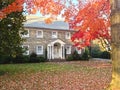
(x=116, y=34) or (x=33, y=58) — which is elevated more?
(x=116, y=34)

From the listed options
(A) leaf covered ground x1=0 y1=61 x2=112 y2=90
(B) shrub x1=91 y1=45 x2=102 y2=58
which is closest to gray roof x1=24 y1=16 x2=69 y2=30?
(B) shrub x1=91 y1=45 x2=102 y2=58

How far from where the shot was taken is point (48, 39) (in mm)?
49562

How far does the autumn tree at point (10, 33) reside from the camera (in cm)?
2189

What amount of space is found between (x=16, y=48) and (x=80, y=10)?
526 inches

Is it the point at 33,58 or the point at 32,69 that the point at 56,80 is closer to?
the point at 32,69

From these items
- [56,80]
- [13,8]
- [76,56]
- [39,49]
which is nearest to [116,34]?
[56,80]

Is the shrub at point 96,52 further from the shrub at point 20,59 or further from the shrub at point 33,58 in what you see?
the shrub at point 20,59

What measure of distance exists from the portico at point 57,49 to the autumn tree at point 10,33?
25999 mm

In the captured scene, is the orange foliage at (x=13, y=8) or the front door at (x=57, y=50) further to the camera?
the front door at (x=57, y=50)

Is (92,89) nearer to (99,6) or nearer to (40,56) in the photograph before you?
(99,6)

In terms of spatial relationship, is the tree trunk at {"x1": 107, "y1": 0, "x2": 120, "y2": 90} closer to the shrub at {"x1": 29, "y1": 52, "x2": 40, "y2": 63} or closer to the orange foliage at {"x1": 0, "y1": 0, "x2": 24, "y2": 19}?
the orange foliage at {"x1": 0, "y1": 0, "x2": 24, "y2": 19}

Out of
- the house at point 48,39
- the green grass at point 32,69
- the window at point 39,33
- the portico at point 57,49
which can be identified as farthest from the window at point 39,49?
the green grass at point 32,69

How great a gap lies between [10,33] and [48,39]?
89.5ft

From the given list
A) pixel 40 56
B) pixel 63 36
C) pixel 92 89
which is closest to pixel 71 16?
pixel 40 56
